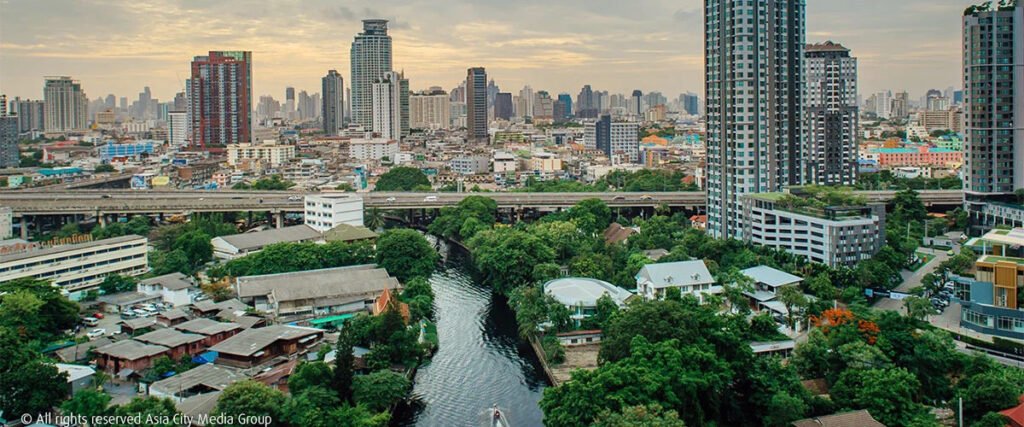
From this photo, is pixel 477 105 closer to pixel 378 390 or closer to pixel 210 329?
pixel 210 329

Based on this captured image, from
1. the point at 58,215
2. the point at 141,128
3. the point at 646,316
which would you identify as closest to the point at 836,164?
the point at 646,316

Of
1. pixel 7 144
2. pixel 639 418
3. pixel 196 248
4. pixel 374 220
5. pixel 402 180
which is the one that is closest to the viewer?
pixel 639 418

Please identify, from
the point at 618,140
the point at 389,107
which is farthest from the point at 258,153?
the point at 618,140

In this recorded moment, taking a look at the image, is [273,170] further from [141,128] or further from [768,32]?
[141,128]

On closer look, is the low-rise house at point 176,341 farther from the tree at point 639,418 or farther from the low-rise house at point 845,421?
the low-rise house at point 845,421

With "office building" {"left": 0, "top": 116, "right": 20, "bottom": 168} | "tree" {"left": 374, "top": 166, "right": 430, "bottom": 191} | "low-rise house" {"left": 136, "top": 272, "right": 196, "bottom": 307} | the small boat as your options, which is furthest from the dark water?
"office building" {"left": 0, "top": 116, "right": 20, "bottom": 168}

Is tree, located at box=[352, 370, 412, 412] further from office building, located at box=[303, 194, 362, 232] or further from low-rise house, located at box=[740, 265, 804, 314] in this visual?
office building, located at box=[303, 194, 362, 232]
